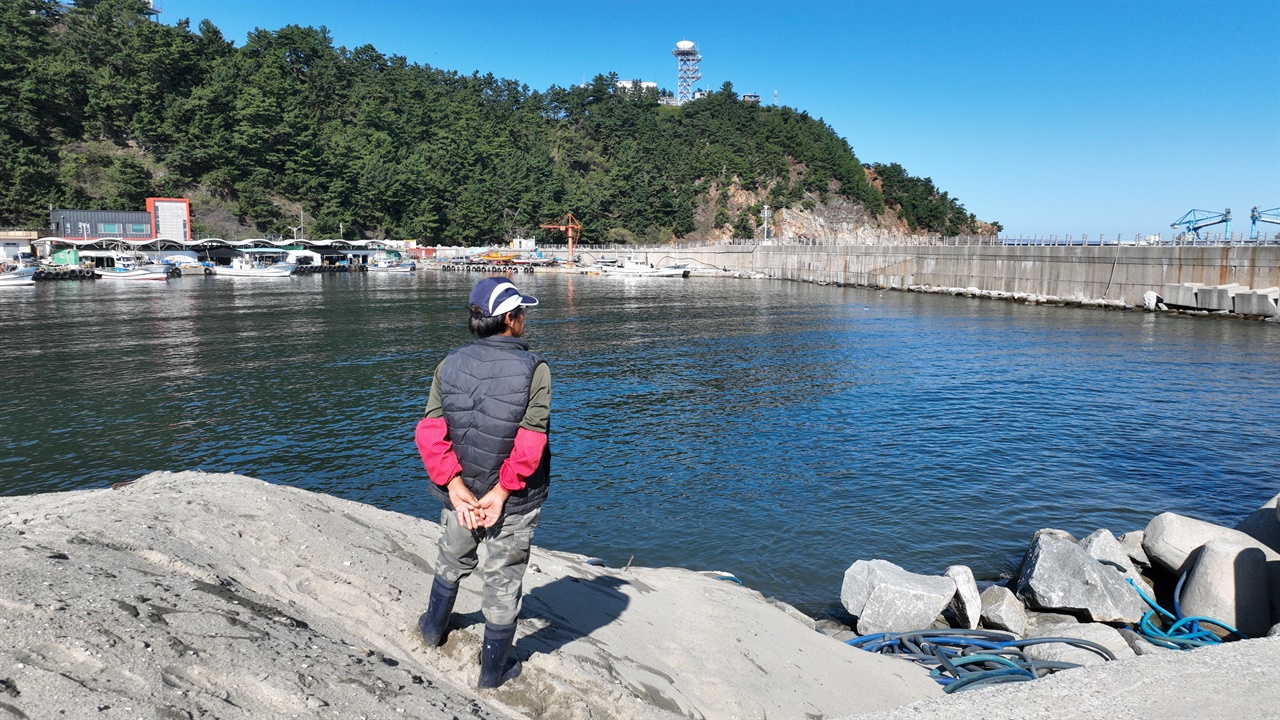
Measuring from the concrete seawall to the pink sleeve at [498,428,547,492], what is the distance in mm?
52798

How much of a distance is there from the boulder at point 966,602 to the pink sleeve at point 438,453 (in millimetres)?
6608

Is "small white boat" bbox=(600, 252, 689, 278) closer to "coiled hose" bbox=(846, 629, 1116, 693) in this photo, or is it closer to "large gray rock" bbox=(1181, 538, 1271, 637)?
"large gray rock" bbox=(1181, 538, 1271, 637)

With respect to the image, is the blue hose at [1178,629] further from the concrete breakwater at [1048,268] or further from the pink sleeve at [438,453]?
the concrete breakwater at [1048,268]

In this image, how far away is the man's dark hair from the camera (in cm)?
455

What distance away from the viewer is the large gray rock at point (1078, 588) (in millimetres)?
8555

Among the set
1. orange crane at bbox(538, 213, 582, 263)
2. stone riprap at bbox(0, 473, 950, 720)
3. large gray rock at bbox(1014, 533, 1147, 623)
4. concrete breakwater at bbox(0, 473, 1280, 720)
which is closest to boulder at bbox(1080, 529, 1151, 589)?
large gray rock at bbox(1014, 533, 1147, 623)

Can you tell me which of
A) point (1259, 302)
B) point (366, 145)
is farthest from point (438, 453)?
point (366, 145)

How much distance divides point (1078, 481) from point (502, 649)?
13415 mm

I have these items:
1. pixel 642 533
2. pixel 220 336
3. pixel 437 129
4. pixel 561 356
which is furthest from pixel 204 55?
pixel 642 533

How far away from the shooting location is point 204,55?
366 feet

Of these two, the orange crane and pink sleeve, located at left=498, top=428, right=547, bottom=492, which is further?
the orange crane

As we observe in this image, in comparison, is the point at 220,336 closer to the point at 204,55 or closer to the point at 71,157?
the point at 71,157

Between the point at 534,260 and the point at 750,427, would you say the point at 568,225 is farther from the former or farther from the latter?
the point at 750,427

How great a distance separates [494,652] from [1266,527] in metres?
10.6
